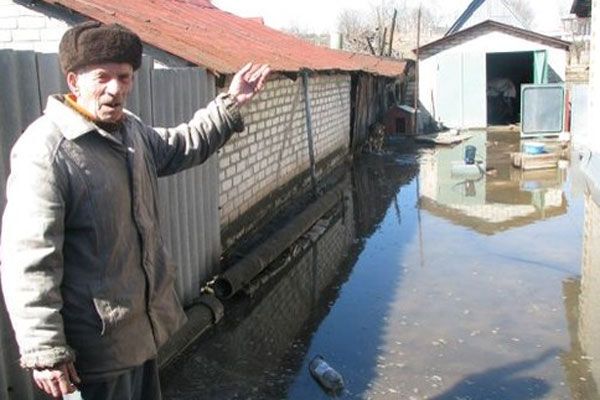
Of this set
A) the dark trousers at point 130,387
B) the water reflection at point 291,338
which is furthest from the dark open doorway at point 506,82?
the dark trousers at point 130,387

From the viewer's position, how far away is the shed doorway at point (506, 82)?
86.3 feet

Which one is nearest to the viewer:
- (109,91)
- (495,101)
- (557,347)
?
(109,91)

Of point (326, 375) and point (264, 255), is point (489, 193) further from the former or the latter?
point (326, 375)

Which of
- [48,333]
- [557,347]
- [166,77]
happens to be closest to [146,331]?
[48,333]

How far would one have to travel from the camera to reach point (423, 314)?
5.94 meters

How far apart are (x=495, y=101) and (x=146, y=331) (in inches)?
1035

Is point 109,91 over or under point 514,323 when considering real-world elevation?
over

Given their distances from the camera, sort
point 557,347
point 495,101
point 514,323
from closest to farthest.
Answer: point 557,347 → point 514,323 → point 495,101

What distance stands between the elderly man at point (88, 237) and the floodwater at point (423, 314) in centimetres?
217

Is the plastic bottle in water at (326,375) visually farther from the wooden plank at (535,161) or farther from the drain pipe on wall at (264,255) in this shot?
the wooden plank at (535,161)

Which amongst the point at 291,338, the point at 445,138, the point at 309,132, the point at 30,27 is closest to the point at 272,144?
the point at 309,132

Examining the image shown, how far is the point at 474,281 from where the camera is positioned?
270 inches

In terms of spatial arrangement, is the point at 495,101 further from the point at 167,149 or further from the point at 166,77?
the point at 167,149

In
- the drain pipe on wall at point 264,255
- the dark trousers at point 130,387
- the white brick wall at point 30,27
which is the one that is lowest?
the drain pipe on wall at point 264,255
